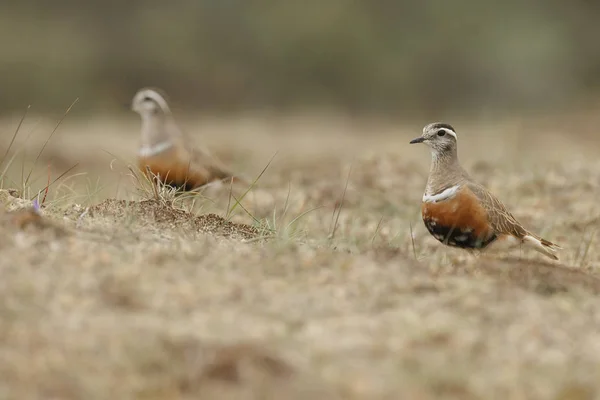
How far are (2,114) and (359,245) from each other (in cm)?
1202

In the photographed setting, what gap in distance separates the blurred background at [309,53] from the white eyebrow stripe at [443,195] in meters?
12.6

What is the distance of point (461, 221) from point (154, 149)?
2.55m

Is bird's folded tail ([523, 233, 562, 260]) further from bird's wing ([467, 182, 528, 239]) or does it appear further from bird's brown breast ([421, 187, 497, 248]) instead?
bird's brown breast ([421, 187, 497, 248])

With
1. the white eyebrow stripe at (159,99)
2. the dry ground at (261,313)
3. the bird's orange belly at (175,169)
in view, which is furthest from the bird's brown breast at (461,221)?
the white eyebrow stripe at (159,99)

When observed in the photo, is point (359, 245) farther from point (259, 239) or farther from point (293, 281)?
point (293, 281)

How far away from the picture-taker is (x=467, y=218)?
5477mm

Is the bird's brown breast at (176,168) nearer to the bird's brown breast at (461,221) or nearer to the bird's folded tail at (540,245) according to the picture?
the bird's brown breast at (461,221)

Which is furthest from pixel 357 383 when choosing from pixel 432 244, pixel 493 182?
pixel 493 182

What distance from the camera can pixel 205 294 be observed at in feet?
12.1

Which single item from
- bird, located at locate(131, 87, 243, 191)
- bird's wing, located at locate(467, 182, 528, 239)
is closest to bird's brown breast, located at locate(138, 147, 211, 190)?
bird, located at locate(131, 87, 243, 191)

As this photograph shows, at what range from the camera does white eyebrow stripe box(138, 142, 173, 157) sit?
7.03 m

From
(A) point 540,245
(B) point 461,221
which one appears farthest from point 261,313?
(A) point 540,245

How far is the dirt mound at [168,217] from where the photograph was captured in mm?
4879

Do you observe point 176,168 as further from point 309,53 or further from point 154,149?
point 309,53
